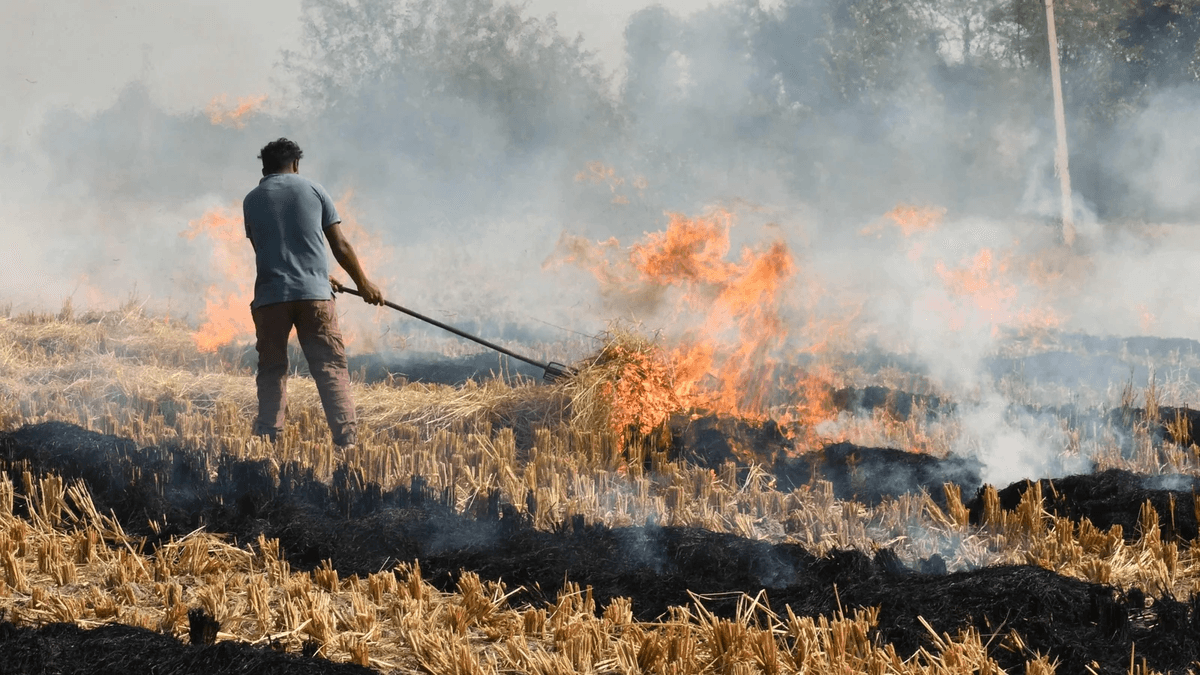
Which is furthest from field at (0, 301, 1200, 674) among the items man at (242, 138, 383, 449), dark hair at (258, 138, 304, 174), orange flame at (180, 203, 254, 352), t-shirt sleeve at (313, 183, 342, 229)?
orange flame at (180, 203, 254, 352)

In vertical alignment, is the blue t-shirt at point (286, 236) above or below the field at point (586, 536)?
above

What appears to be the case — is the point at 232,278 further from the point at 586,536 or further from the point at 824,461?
the point at 586,536

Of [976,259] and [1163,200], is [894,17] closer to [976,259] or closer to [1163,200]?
[1163,200]

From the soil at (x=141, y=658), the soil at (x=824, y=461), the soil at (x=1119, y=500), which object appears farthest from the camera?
the soil at (x=824, y=461)

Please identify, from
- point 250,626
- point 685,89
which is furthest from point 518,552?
point 685,89

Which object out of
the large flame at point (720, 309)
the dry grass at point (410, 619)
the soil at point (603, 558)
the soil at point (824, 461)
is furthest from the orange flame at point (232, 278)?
the dry grass at point (410, 619)

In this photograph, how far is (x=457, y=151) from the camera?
26672 mm

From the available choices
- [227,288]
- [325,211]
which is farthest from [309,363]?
[227,288]

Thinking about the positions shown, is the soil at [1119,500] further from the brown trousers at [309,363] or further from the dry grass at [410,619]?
the brown trousers at [309,363]

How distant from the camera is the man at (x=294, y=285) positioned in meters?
6.65

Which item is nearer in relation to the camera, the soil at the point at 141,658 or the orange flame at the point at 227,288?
the soil at the point at 141,658

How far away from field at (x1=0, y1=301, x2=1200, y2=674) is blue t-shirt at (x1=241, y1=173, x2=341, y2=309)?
967mm

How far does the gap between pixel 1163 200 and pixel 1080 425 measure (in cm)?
1756

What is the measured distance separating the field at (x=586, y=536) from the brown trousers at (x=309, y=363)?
19cm
